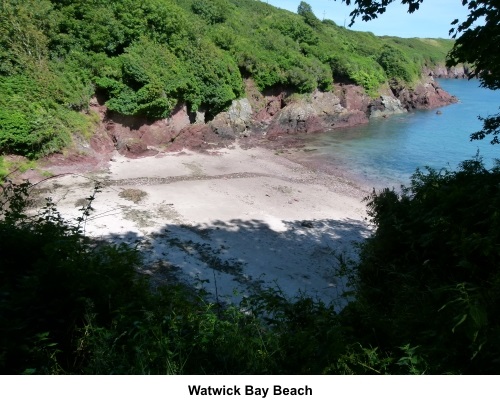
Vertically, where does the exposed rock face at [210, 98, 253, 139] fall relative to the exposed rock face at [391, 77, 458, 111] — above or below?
below

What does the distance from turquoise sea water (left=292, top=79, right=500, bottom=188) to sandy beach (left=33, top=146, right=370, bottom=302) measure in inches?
164

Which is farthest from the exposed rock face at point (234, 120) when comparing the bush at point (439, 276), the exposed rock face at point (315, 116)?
the bush at point (439, 276)

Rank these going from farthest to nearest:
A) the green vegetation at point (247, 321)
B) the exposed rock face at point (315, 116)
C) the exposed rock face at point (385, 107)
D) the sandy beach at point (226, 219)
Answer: the exposed rock face at point (385, 107) → the exposed rock face at point (315, 116) → the sandy beach at point (226, 219) → the green vegetation at point (247, 321)

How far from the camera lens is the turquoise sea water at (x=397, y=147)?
26844 mm

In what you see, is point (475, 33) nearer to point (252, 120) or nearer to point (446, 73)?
point (252, 120)

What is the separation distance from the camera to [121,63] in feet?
80.2

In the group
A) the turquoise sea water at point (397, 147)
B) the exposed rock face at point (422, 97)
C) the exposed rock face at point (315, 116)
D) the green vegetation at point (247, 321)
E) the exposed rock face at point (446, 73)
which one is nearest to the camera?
the green vegetation at point (247, 321)
